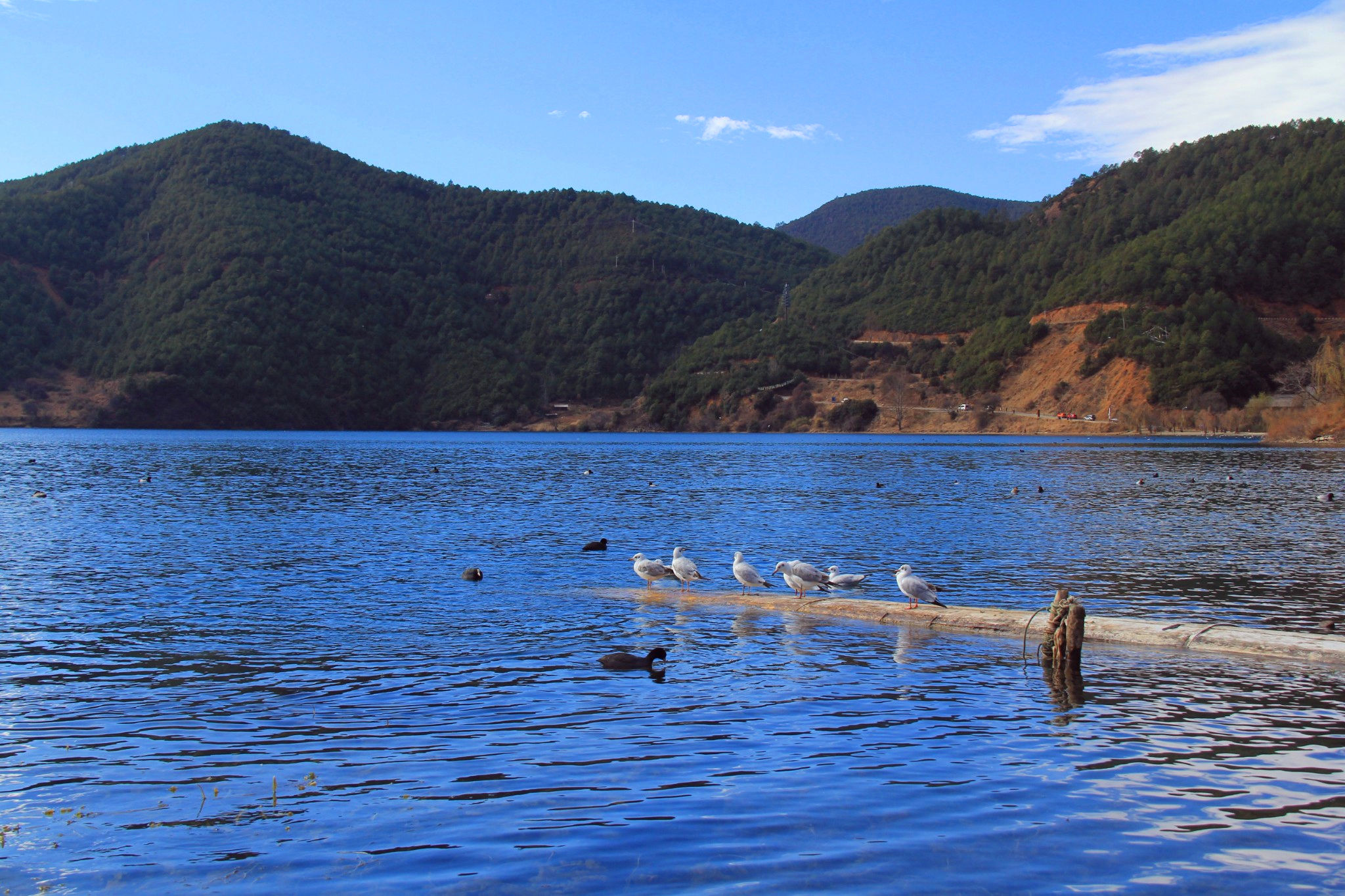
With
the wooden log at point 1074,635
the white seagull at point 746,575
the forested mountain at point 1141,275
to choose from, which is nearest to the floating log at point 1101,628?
the wooden log at point 1074,635

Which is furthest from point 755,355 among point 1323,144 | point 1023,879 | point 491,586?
point 1023,879

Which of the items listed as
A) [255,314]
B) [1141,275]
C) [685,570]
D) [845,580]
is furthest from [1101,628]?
[255,314]

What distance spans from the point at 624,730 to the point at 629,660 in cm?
303

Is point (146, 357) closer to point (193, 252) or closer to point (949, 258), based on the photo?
point (193, 252)

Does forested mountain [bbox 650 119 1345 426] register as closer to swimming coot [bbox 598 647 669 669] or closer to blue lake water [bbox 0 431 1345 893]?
blue lake water [bbox 0 431 1345 893]

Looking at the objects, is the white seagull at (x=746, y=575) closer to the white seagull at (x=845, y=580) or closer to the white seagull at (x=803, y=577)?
the white seagull at (x=803, y=577)

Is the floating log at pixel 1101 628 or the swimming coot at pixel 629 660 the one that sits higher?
the floating log at pixel 1101 628

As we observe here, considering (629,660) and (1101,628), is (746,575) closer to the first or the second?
(629,660)

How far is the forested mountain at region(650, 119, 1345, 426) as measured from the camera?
406 ft

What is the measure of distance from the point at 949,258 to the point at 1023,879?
19034 cm

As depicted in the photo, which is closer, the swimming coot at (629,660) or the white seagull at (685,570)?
the swimming coot at (629,660)

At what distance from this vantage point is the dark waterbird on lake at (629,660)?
46.9 ft

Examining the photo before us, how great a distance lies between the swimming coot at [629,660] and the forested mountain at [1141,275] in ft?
400

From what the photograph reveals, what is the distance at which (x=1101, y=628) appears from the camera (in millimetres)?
15453
